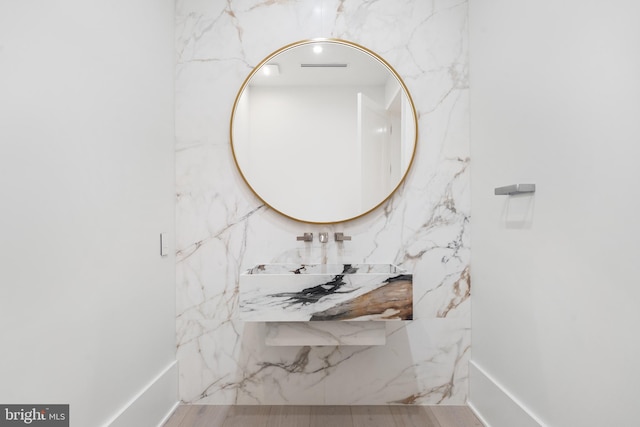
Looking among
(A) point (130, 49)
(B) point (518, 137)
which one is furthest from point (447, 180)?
(A) point (130, 49)

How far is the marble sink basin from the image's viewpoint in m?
1.77

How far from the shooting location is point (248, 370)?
2.15m

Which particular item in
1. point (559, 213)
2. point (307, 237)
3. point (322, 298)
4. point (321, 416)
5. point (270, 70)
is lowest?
point (321, 416)

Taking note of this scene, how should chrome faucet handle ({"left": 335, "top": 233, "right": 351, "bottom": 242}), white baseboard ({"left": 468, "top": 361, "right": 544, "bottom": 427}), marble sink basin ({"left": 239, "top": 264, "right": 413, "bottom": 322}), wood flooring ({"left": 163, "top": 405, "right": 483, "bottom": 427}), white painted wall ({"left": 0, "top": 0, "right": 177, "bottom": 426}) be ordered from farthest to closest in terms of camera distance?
chrome faucet handle ({"left": 335, "top": 233, "right": 351, "bottom": 242}) → wood flooring ({"left": 163, "top": 405, "right": 483, "bottom": 427}) → marble sink basin ({"left": 239, "top": 264, "right": 413, "bottom": 322}) → white baseboard ({"left": 468, "top": 361, "right": 544, "bottom": 427}) → white painted wall ({"left": 0, "top": 0, "right": 177, "bottom": 426})

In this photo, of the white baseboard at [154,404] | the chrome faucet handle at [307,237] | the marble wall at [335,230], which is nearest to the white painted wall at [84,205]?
the white baseboard at [154,404]

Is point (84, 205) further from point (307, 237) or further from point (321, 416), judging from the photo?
point (321, 416)

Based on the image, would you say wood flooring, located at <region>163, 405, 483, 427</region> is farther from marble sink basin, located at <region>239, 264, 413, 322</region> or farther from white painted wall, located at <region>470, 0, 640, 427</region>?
marble sink basin, located at <region>239, 264, 413, 322</region>

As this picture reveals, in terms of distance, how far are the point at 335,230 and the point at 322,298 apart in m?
0.48

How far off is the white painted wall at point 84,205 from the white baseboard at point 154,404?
12 millimetres

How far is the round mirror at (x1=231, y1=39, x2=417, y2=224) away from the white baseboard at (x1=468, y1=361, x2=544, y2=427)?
978mm

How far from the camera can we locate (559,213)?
1364 millimetres

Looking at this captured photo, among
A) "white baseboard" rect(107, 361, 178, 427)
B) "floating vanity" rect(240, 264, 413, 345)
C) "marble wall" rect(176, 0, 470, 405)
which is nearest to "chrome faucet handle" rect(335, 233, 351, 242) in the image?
"marble wall" rect(176, 0, 470, 405)

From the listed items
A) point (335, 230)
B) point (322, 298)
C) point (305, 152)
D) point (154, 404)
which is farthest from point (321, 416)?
point (305, 152)

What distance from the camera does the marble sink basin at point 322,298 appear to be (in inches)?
69.5
